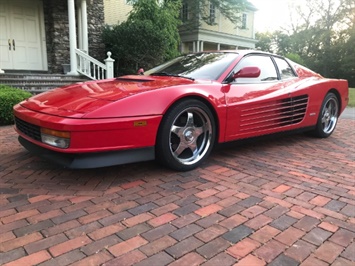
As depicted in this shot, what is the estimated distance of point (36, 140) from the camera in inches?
108

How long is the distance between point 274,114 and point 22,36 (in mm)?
9496

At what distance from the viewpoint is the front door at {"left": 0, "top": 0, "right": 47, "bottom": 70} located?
33.0 ft

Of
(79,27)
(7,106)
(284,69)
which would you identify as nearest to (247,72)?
(284,69)

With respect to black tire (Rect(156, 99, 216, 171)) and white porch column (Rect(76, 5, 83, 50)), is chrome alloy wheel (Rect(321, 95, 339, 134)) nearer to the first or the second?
black tire (Rect(156, 99, 216, 171))

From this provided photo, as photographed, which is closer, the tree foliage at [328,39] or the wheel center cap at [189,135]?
the wheel center cap at [189,135]

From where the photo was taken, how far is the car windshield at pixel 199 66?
354 centimetres

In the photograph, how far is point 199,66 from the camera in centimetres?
374

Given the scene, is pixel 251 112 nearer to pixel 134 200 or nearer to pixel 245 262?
pixel 134 200

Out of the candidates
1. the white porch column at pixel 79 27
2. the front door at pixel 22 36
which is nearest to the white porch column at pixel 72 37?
the white porch column at pixel 79 27

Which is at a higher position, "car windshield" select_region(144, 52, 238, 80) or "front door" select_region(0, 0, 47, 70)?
"front door" select_region(0, 0, 47, 70)

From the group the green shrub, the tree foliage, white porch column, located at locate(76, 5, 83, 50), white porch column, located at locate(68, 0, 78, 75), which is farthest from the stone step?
the tree foliage

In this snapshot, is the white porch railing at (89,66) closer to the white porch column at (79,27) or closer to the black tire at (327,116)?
the white porch column at (79,27)

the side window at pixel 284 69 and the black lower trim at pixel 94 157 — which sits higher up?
the side window at pixel 284 69

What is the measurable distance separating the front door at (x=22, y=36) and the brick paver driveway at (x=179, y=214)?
7.98 m
